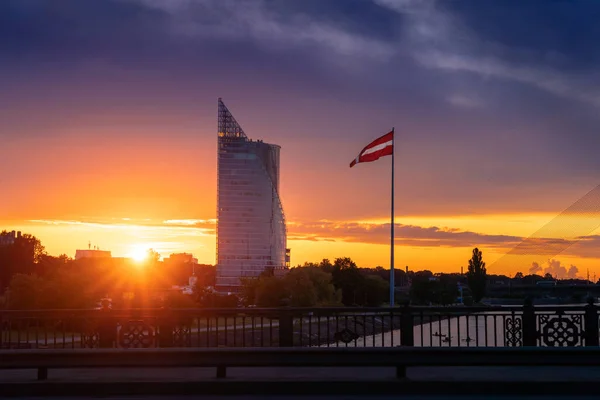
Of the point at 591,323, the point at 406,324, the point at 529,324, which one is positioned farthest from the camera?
the point at 529,324

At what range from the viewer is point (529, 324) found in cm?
1991

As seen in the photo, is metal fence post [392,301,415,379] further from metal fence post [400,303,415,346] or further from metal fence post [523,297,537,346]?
metal fence post [523,297,537,346]

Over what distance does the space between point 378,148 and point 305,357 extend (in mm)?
26244

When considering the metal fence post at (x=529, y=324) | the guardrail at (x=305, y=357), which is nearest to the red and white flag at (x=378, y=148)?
the metal fence post at (x=529, y=324)

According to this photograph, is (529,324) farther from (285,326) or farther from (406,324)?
(285,326)

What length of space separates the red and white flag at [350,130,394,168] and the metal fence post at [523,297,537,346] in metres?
20.0

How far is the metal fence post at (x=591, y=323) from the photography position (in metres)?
19.6

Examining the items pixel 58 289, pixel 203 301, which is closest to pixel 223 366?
pixel 58 289

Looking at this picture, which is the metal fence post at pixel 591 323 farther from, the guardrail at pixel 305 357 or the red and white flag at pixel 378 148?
the red and white flag at pixel 378 148

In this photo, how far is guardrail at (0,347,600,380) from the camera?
14523mm

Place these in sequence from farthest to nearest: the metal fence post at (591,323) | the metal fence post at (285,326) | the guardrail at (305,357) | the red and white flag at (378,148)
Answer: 1. the red and white flag at (378,148)
2. the metal fence post at (591,323)
3. the metal fence post at (285,326)
4. the guardrail at (305,357)

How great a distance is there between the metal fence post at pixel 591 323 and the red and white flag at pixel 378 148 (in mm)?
20299

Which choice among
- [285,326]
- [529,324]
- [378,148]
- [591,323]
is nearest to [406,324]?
[285,326]

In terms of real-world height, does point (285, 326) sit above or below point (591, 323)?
below
